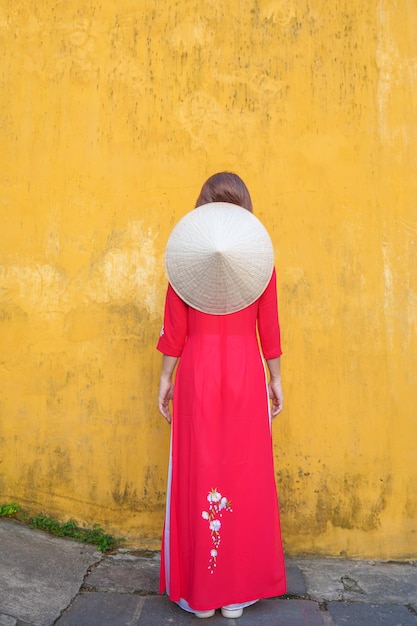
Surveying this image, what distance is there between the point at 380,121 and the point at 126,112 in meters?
1.39

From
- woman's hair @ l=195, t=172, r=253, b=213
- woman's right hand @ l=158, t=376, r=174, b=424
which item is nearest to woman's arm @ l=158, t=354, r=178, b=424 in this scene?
woman's right hand @ l=158, t=376, r=174, b=424

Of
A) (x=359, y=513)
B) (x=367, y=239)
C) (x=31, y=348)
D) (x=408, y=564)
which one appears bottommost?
(x=408, y=564)

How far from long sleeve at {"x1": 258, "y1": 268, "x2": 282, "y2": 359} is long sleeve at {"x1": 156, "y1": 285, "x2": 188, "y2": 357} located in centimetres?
32

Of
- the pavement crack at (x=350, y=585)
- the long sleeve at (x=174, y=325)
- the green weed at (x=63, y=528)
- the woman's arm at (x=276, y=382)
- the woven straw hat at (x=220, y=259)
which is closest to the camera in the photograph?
→ the woven straw hat at (x=220, y=259)

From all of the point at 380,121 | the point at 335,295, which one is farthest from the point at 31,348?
the point at 380,121

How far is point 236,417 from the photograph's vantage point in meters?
2.50

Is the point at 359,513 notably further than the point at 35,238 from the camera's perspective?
No

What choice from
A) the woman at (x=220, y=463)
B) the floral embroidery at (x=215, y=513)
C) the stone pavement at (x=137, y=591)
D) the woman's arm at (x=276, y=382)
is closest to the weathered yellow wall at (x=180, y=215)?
the stone pavement at (x=137, y=591)

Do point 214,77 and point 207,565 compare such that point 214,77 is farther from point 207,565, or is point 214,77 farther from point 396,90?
point 207,565

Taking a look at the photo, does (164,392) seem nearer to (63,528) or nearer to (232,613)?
(232,613)

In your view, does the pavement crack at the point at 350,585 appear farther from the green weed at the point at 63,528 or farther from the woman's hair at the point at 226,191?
the woman's hair at the point at 226,191

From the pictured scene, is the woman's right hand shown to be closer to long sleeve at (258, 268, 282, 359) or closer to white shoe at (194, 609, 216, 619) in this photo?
long sleeve at (258, 268, 282, 359)

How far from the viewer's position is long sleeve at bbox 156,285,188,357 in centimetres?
255

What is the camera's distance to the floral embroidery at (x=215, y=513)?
2.45 m
